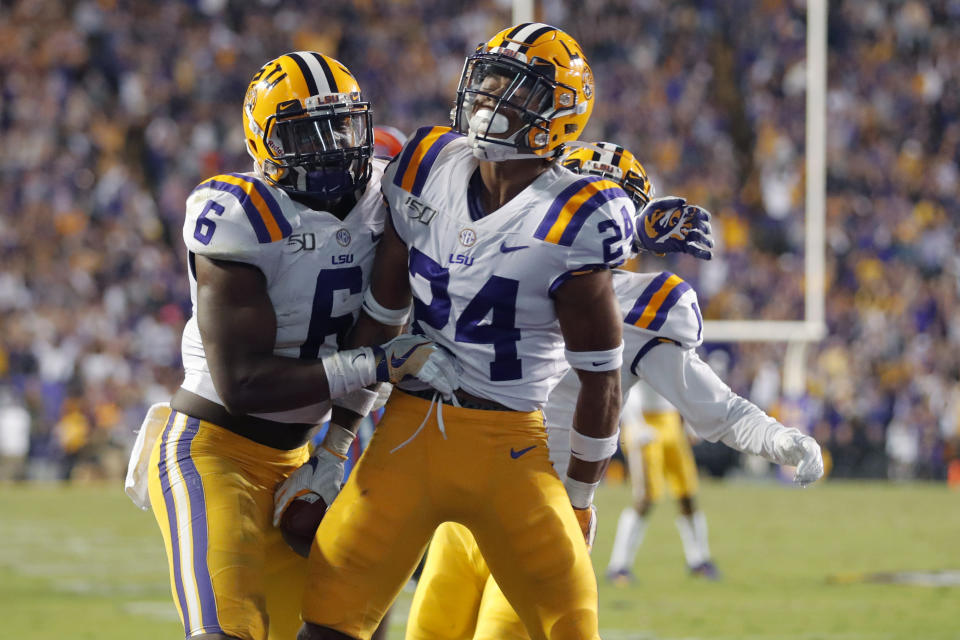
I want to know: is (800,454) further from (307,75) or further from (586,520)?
(307,75)

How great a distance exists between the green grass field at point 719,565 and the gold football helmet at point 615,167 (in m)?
3.22

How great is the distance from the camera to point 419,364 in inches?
118

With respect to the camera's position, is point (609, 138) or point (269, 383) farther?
point (609, 138)

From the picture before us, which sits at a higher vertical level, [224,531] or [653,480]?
[224,531]

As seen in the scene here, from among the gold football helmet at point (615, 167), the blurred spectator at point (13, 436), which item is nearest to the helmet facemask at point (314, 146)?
the gold football helmet at point (615, 167)

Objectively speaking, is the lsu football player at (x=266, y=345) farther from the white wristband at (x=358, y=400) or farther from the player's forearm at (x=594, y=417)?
the player's forearm at (x=594, y=417)

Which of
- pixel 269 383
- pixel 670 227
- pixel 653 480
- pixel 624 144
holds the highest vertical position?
pixel 670 227

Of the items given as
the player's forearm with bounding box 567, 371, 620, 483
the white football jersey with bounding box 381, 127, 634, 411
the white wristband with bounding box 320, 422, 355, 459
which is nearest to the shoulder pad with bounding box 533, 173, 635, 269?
the white football jersey with bounding box 381, 127, 634, 411

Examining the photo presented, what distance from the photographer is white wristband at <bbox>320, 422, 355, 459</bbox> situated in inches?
131

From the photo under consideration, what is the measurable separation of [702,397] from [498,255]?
80 cm

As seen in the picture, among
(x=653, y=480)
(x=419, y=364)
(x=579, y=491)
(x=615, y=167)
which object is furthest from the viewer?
(x=653, y=480)

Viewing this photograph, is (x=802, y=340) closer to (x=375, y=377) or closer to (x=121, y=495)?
(x=121, y=495)

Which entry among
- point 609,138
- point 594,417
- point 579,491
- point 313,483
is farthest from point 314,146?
point 609,138

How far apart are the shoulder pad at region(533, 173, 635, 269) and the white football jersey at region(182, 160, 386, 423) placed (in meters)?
0.54
